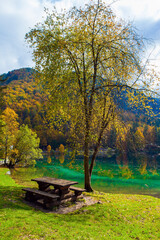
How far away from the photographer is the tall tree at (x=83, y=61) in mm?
11945

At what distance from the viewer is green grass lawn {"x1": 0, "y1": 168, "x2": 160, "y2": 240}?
5805 mm

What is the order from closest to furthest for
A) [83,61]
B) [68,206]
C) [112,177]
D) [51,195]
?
[51,195]
[68,206]
[83,61]
[112,177]

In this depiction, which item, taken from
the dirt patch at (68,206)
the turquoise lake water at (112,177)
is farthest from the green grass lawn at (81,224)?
the turquoise lake water at (112,177)

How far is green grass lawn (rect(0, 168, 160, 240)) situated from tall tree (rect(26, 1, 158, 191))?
4.75 metres

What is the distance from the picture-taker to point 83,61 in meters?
13.6

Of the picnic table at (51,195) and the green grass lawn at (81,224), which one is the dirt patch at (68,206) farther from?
the green grass lawn at (81,224)

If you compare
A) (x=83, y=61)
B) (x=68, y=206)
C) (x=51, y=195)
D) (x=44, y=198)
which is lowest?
(x=68, y=206)

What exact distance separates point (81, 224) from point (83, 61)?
10855mm

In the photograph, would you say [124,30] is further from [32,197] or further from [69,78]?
[32,197]

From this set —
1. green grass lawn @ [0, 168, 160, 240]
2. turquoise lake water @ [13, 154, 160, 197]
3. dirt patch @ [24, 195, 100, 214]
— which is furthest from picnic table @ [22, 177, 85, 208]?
turquoise lake water @ [13, 154, 160, 197]

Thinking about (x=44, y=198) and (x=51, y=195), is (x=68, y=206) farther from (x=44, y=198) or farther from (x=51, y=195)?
(x=44, y=198)

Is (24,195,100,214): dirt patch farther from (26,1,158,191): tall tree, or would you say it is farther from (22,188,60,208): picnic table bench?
(26,1,158,191): tall tree

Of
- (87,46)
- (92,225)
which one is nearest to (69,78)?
(87,46)

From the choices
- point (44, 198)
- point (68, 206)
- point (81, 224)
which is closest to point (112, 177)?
point (68, 206)
